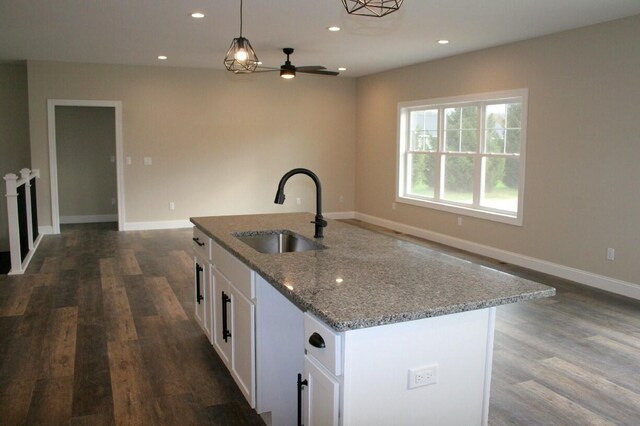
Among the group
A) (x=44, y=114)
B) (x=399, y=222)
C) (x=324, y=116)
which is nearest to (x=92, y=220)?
(x=44, y=114)

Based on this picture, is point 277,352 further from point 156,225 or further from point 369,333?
point 156,225

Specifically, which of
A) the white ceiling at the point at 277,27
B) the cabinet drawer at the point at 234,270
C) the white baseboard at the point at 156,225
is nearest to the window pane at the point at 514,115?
the white ceiling at the point at 277,27

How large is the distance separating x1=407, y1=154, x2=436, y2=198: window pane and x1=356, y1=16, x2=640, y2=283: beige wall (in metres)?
1.08

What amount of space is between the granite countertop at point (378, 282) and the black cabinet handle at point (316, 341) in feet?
0.30

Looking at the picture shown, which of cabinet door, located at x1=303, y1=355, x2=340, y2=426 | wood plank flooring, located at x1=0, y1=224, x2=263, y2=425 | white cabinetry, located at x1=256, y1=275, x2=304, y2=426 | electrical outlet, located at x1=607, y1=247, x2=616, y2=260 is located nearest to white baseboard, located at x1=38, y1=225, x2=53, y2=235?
wood plank flooring, located at x1=0, y1=224, x2=263, y2=425

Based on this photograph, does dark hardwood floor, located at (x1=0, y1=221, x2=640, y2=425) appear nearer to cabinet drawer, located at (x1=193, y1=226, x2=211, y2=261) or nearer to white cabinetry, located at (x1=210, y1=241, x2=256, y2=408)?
white cabinetry, located at (x1=210, y1=241, x2=256, y2=408)

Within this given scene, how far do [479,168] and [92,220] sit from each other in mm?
6673

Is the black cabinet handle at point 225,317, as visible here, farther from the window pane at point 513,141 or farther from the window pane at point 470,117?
the window pane at point 470,117

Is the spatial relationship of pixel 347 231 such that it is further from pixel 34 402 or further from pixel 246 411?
pixel 34 402

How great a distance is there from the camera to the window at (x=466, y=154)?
644 centimetres

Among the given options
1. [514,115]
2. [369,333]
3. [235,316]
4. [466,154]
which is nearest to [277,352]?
[235,316]

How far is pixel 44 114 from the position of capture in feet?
26.1

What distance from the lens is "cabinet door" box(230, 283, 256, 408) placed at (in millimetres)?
2604

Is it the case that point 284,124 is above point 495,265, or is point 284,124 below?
above
